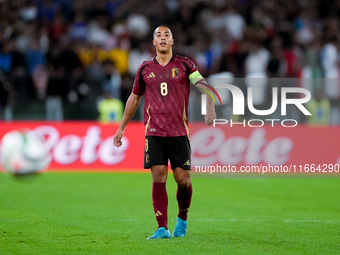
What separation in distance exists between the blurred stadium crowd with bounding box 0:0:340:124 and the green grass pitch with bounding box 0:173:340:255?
2.38 m

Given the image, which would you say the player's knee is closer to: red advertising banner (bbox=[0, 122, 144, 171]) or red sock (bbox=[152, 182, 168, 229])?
red sock (bbox=[152, 182, 168, 229])

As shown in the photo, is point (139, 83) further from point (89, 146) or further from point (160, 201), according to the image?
point (89, 146)

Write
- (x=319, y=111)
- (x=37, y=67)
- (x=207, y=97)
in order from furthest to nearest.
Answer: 1. (x=37, y=67)
2. (x=319, y=111)
3. (x=207, y=97)

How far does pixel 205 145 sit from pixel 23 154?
4.19m

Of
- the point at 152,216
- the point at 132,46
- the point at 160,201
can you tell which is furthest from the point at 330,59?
the point at 160,201

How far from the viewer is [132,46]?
1738cm

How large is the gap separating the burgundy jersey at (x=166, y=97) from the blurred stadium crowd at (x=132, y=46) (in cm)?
762

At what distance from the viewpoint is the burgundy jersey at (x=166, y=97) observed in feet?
20.9

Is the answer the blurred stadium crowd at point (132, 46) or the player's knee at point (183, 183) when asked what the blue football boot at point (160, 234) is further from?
the blurred stadium crowd at point (132, 46)

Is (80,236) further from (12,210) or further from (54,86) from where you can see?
(54,86)

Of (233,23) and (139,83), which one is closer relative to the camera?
(139,83)

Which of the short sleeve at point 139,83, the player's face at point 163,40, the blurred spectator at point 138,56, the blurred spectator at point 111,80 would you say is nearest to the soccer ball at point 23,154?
the blurred spectator at point 111,80

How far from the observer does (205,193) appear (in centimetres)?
1119

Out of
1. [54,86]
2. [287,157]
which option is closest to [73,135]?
[54,86]
